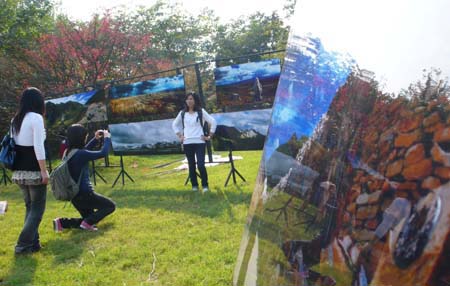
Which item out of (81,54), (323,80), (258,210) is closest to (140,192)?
(258,210)

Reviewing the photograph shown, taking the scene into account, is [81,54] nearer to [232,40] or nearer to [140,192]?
[140,192]

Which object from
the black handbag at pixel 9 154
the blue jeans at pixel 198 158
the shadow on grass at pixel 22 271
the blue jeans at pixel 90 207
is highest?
the black handbag at pixel 9 154

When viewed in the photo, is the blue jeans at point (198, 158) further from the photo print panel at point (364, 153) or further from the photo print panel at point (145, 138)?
the photo print panel at point (364, 153)

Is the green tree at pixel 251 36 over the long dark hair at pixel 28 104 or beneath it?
over

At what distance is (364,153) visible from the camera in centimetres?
117

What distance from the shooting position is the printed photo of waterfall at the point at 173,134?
8.20 meters

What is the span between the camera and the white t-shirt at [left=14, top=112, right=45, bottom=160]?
4250 mm

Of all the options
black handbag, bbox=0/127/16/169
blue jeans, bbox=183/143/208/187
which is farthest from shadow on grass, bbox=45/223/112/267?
blue jeans, bbox=183/143/208/187

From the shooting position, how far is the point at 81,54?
658 inches

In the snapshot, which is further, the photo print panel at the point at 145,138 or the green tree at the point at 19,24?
the green tree at the point at 19,24

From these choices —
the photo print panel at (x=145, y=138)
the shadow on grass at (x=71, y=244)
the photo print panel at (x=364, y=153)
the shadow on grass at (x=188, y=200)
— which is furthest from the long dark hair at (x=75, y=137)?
the photo print panel at (x=364, y=153)

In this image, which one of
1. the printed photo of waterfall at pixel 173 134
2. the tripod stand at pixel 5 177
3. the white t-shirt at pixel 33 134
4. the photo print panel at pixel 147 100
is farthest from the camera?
the tripod stand at pixel 5 177

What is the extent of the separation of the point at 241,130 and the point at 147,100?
2.38 metres

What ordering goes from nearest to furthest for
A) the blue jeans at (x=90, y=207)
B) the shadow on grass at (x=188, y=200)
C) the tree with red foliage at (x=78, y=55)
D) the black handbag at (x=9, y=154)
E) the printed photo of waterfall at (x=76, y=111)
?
the black handbag at (x=9, y=154) < the blue jeans at (x=90, y=207) < the shadow on grass at (x=188, y=200) < the printed photo of waterfall at (x=76, y=111) < the tree with red foliage at (x=78, y=55)
